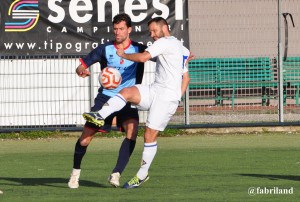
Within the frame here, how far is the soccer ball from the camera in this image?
1213cm

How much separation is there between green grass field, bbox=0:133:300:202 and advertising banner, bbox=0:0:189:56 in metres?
2.61

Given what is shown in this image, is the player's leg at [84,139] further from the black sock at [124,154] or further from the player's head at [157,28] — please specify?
the player's head at [157,28]

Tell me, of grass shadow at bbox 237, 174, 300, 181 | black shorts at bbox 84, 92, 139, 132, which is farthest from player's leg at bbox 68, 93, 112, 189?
grass shadow at bbox 237, 174, 300, 181

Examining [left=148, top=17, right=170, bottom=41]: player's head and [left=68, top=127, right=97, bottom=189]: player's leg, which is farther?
[left=68, top=127, right=97, bottom=189]: player's leg

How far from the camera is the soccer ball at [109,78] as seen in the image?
12133 mm

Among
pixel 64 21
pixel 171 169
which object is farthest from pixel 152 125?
pixel 64 21

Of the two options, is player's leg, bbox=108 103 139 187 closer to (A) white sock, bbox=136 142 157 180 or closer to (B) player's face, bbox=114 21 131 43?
(A) white sock, bbox=136 142 157 180

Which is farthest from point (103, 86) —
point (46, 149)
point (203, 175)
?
point (46, 149)

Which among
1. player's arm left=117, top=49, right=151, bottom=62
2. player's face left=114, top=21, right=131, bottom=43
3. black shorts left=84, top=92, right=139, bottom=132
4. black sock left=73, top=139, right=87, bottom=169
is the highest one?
player's face left=114, top=21, right=131, bottom=43

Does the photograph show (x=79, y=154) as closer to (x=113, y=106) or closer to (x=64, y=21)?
(x=113, y=106)

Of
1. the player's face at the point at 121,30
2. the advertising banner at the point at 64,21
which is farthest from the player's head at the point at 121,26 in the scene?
the advertising banner at the point at 64,21

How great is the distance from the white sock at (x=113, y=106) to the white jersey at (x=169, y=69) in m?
0.52

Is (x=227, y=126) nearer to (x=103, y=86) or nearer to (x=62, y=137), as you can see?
(x=62, y=137)

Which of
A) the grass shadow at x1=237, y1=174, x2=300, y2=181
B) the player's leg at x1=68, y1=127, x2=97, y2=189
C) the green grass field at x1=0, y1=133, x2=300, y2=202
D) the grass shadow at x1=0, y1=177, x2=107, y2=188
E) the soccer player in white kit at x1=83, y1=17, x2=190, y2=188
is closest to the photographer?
the green grass field at x1=0, y1=133, x2=300, y2=202
